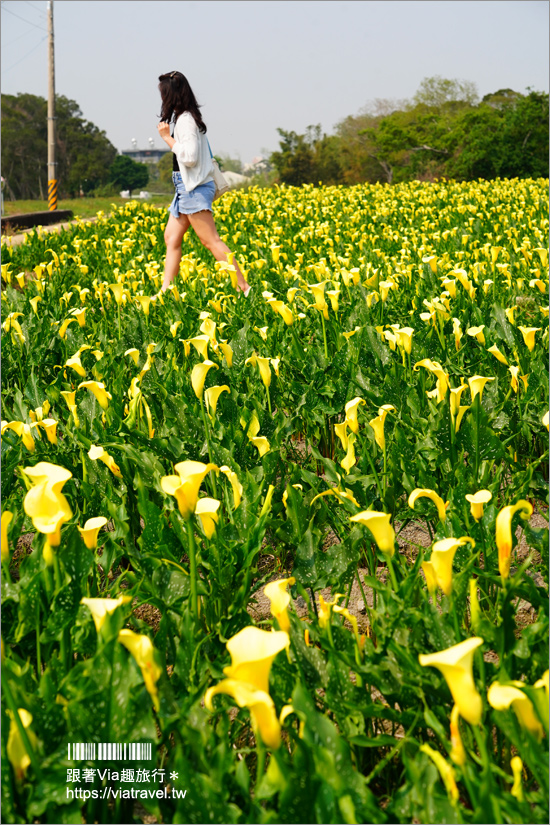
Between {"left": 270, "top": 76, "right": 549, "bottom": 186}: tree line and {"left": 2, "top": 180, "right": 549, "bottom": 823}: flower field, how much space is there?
21.0 metres

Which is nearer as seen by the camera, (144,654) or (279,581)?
(144,654)

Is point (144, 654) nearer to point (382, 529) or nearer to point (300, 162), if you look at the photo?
point (382, 529)

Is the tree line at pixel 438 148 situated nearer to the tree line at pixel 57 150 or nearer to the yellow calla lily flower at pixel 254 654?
the tree line at pixel 57 150

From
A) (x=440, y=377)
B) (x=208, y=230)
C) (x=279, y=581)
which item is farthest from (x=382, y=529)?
(x=208, y=230)

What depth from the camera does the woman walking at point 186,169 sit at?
5.07 m

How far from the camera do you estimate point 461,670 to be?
40.9 inches

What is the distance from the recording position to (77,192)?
2008 inches

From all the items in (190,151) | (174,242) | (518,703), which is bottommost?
(518,703)

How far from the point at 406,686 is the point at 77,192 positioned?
178ft

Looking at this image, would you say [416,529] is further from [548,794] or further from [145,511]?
[548,794]

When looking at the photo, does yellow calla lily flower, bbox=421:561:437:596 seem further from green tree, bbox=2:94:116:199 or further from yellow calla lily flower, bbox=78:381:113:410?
green tree, bbox=2:94:116:199

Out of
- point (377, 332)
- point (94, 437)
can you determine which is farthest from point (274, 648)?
point (377, 332)

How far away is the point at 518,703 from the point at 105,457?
1.32 meters

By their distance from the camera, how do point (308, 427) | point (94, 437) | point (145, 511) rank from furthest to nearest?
point (308, 427) → point (94, 437) → point (145, 511)
